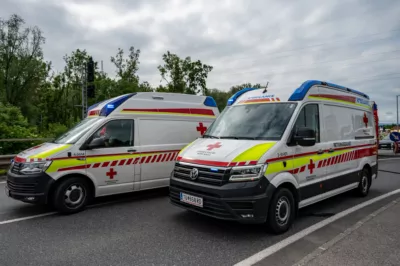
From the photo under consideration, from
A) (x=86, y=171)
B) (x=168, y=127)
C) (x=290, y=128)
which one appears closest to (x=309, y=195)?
(x=290, y=128)

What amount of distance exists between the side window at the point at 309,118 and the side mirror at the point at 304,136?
5.0 inches

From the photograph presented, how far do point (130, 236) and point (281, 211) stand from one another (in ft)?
Answer: 7.47

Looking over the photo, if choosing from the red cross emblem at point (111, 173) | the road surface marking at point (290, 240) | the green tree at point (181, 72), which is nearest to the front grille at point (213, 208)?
the road surface marking at point (290, 240)

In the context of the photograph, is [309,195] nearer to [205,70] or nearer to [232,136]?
[232,136]

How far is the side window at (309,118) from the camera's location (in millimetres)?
5164

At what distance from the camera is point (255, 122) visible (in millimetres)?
5281

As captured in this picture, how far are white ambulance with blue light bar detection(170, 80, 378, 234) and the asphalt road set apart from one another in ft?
1.24

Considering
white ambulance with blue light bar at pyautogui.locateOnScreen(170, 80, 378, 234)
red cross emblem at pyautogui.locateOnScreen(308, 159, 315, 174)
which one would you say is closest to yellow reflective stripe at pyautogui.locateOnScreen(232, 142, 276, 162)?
white ambulance with blue light bar at pyautogui.locateOnScreen(170, 80, 378, 234)

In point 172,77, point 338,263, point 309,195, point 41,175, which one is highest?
point 172,77

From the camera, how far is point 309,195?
537 cm

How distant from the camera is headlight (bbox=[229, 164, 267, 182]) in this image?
14.3ft

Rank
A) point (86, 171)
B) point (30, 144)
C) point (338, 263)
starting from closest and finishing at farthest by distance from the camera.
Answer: point (338, 263)
point (86, 171)
point (30, 144)

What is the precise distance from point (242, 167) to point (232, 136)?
3.15ft

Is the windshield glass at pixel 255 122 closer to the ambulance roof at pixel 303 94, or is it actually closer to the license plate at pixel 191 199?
the ambulance roof at pixel 303 94
